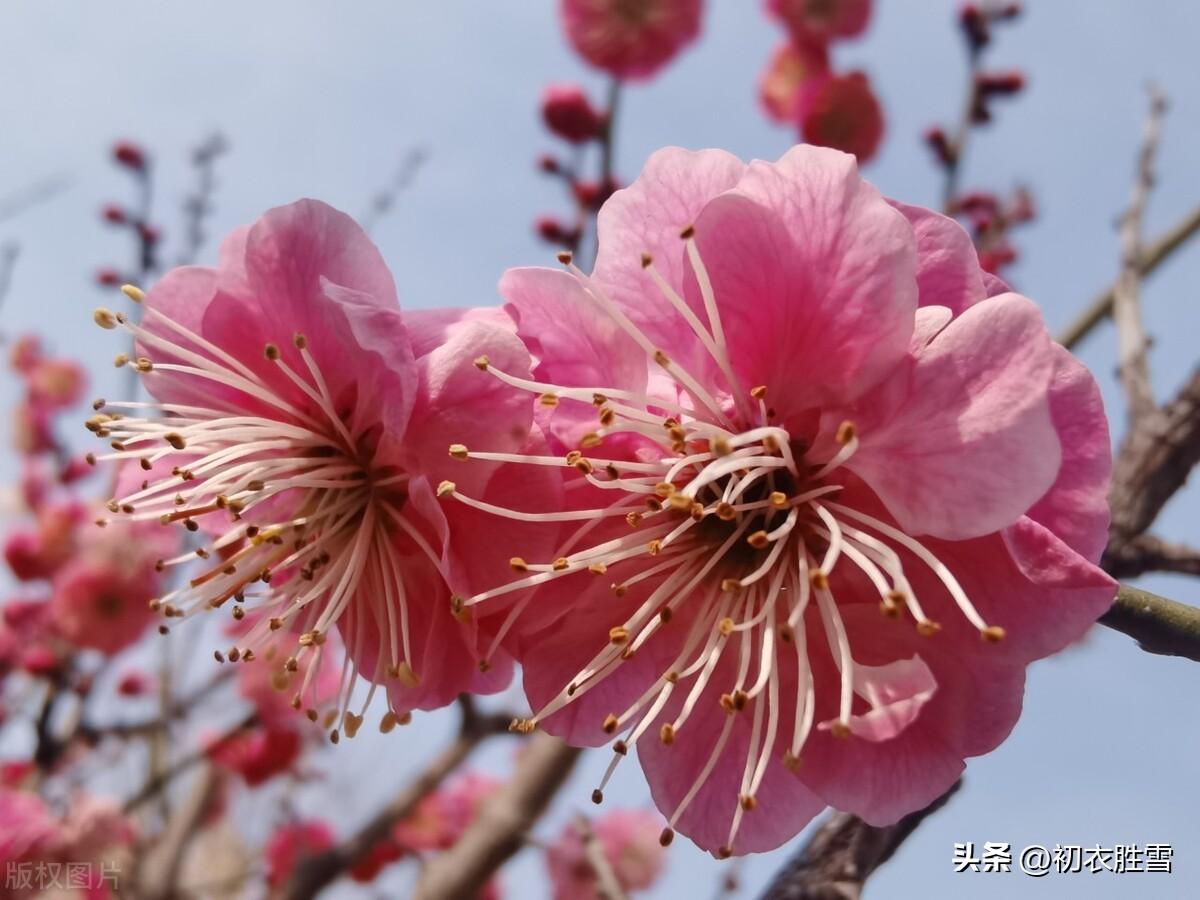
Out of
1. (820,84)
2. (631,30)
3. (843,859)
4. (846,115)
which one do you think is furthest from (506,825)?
(631,30)

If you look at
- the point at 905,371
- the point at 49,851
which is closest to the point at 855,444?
the point at 905,371

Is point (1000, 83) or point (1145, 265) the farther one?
point (1000, 83)

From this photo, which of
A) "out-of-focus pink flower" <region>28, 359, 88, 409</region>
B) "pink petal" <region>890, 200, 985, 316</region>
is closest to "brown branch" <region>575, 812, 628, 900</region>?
"pink petal" <region>890, 200, 985, 316</region>

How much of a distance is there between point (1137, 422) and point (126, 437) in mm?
1650

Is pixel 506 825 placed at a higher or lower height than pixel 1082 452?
lower

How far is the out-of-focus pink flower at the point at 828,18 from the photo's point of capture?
414cm

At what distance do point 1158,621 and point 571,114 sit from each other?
2.63 meters

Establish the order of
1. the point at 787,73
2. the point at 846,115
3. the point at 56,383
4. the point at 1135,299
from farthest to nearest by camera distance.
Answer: the point at 56,383, the point at 787,73, the point at 846,115, the point at 1135,299

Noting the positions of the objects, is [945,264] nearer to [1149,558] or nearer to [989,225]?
[1149,558]

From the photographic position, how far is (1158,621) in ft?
3.02

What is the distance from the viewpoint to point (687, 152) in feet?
3.25

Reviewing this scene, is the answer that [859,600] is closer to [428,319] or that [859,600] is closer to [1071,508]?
[1071,508]

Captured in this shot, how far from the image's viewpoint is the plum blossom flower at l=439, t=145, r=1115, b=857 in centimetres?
→ 87

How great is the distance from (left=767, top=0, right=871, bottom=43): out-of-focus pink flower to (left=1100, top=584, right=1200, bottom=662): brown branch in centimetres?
375
